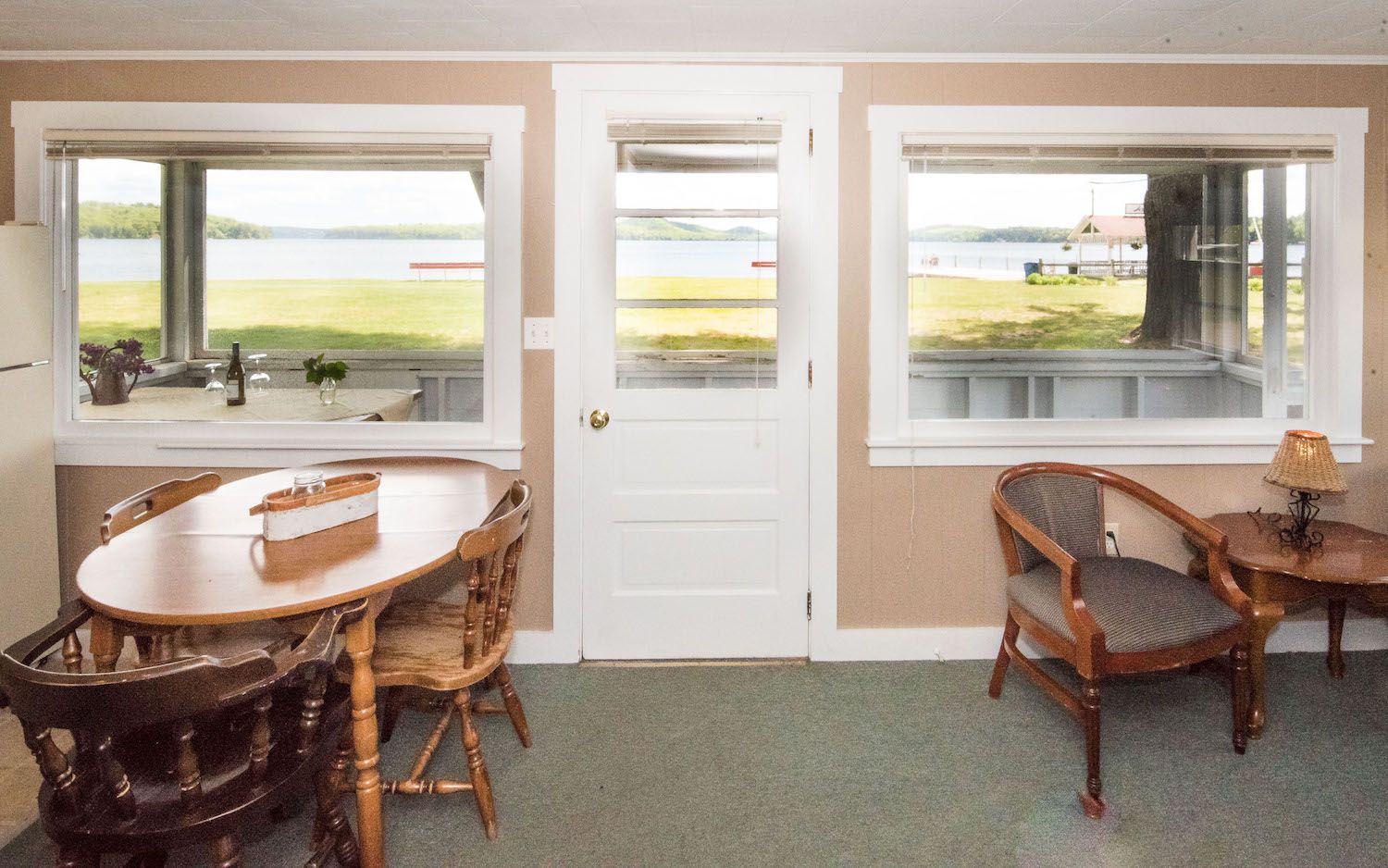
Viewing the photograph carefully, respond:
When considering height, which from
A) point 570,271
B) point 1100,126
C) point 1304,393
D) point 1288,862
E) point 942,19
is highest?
point 942,19

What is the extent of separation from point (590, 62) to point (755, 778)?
8.23 ft

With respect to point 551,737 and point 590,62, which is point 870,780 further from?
point 590,62

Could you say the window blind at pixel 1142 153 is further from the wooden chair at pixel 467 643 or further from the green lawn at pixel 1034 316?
the wooden chair at pixel 467 643

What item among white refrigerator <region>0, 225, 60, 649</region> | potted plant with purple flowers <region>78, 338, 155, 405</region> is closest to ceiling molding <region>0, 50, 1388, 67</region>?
white refrigerator <region>0, 225, 60, 649</region>

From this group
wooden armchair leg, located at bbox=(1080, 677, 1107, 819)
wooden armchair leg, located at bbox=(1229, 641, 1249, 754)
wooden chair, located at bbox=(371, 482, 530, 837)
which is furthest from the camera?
wooden armchair leg, located at bbox=(1229, 641, 1249, 754)

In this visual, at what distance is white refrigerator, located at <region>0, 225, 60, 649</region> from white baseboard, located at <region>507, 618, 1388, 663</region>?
5.40 ft

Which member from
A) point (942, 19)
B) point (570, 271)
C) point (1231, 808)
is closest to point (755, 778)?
point (1231, 808)

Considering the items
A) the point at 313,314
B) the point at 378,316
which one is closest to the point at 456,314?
the point at 378,316

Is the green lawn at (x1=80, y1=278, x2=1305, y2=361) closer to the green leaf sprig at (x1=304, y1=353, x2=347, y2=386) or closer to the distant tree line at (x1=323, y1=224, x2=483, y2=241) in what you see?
the green leaf sprig at (x1=304, y1=353, x2=347, y2=386)

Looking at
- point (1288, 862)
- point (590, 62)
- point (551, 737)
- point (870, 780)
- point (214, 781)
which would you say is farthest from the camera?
point (590, 62)

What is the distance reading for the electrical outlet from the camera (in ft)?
11.2

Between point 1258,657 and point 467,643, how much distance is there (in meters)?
2.41

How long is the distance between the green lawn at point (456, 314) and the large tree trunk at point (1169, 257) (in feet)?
0.20

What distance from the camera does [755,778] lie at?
8.73ft
